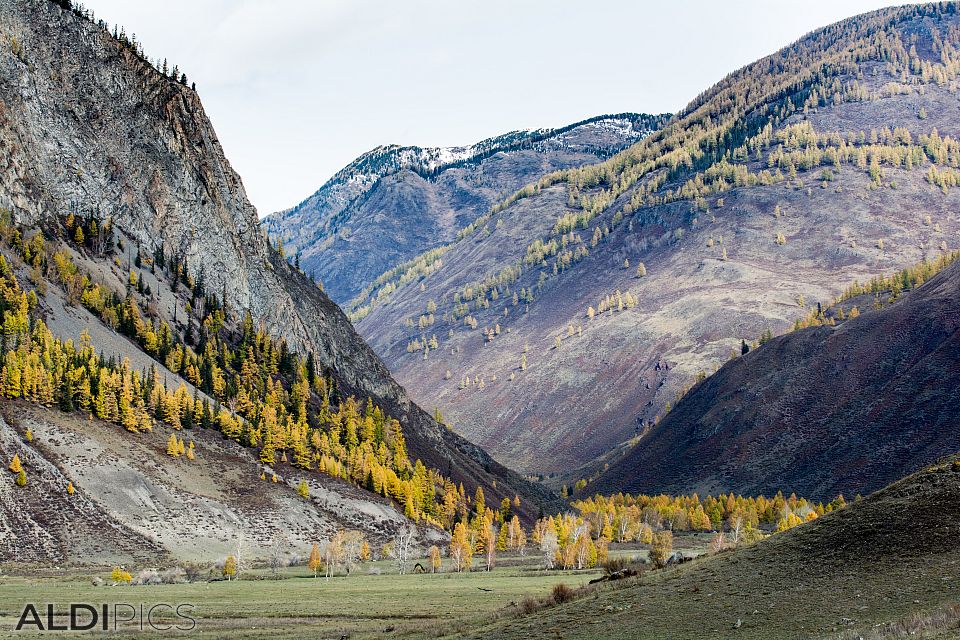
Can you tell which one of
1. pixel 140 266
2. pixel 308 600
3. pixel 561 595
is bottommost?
pixel 308 600

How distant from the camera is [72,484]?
100375mm

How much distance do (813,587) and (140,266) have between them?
134060 mm

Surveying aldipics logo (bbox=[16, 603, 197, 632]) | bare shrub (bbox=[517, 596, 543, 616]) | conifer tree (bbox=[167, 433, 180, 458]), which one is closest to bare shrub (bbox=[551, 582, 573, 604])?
bare shrub (bbox=[517, 596, 543, 616])

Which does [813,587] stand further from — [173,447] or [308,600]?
[173,447]

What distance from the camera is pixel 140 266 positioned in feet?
503

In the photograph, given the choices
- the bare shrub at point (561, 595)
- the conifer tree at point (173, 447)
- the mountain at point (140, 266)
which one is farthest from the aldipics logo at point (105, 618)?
the conifer tree at point (173, 447)

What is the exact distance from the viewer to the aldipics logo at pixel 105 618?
48.1 meters

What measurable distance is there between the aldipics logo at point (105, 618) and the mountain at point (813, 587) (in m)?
18.2

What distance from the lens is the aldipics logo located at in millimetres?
48125

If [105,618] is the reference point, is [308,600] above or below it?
below

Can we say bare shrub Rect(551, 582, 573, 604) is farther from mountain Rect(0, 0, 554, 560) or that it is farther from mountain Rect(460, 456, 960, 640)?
mountain Rect(0, 0, 554, 560)

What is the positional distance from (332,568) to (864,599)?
71563 millimetres

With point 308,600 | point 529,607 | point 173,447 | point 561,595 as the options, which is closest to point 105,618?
point 308,600

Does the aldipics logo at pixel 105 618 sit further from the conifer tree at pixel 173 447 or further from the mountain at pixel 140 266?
the conifer tree at pixel 173 447
